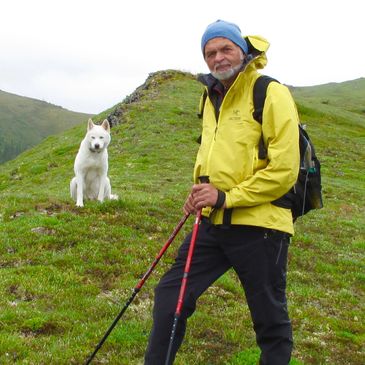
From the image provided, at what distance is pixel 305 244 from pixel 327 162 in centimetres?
2635

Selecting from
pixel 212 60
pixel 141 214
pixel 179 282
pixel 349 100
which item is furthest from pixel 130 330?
pixel 349 100

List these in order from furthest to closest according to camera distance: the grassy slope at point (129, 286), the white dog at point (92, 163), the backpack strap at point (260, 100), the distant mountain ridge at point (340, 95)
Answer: the distant mountain ridge at point (340, 95) → the white dog at point (92, 163) → the grassy slope at point (129, 286) → the backpack strap at point (260, 100)

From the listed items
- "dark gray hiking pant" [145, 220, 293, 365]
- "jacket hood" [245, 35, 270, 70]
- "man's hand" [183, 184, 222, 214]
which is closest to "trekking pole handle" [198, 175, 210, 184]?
"man's hand" [183, 184, 222, 214]

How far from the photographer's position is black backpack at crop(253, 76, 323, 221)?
18.5ft

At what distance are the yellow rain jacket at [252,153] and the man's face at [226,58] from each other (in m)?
0.18

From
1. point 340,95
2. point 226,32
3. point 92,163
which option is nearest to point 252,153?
point 226,32

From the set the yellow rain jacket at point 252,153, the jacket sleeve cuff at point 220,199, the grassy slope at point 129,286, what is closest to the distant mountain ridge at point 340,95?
the grassy slope at point 129,286

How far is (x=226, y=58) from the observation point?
584cm

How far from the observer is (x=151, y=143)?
1512 inches

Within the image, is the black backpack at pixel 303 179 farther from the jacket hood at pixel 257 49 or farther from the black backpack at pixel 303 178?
the jacket hood at pixel 257 49

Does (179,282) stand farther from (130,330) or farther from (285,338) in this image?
(130,330)

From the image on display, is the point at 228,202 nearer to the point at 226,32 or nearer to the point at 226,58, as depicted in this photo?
the point at 226,58

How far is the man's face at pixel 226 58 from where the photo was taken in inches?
230

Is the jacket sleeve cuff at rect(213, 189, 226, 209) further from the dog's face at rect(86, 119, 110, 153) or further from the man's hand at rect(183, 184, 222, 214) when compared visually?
the dog's face at rect(86, 119, 110, 153)
